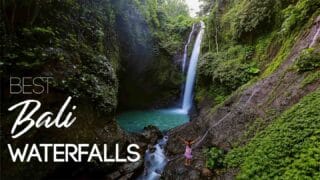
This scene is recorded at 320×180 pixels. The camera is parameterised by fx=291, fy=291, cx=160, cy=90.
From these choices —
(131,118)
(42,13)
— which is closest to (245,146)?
(42,13)

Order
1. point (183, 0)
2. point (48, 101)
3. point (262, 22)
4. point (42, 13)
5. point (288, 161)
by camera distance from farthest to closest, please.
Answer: point (183, 0)
point (262, 22)
point (42, 13)
point (48, 101)
point (288, 161)

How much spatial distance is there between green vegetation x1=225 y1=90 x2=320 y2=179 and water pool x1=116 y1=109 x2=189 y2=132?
8.02 metres

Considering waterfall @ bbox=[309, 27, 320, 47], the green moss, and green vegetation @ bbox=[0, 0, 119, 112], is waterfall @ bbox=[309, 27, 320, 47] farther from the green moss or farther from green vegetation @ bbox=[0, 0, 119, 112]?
green vegetation @ bbox=[0, 0, 119, 112]

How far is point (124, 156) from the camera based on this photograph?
390 inches


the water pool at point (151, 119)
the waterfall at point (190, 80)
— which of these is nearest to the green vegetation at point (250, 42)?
the waterfall at point (190, 80)

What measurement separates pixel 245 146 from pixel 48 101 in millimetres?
5199

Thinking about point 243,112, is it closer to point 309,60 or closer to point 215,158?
point 215,158

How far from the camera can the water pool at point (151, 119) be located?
50.8ft

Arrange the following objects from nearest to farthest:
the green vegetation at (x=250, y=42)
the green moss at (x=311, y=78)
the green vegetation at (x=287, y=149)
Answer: the green vegetation at (x=287, y=149), the green moss at (x=311, y=78), the green vegetation at (x=250, y=42)

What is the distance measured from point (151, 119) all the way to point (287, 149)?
11506 mm

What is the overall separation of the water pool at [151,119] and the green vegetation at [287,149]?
802 centimetres

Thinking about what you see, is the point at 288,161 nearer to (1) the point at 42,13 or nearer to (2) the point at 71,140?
(2) the point at 71,140

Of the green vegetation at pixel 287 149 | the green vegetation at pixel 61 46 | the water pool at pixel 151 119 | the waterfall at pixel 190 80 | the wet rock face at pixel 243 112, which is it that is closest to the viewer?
the green vegetation at pixel 287 149

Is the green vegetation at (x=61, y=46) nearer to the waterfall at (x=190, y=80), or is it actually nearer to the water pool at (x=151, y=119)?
the water pool at (x=151, y=119)
